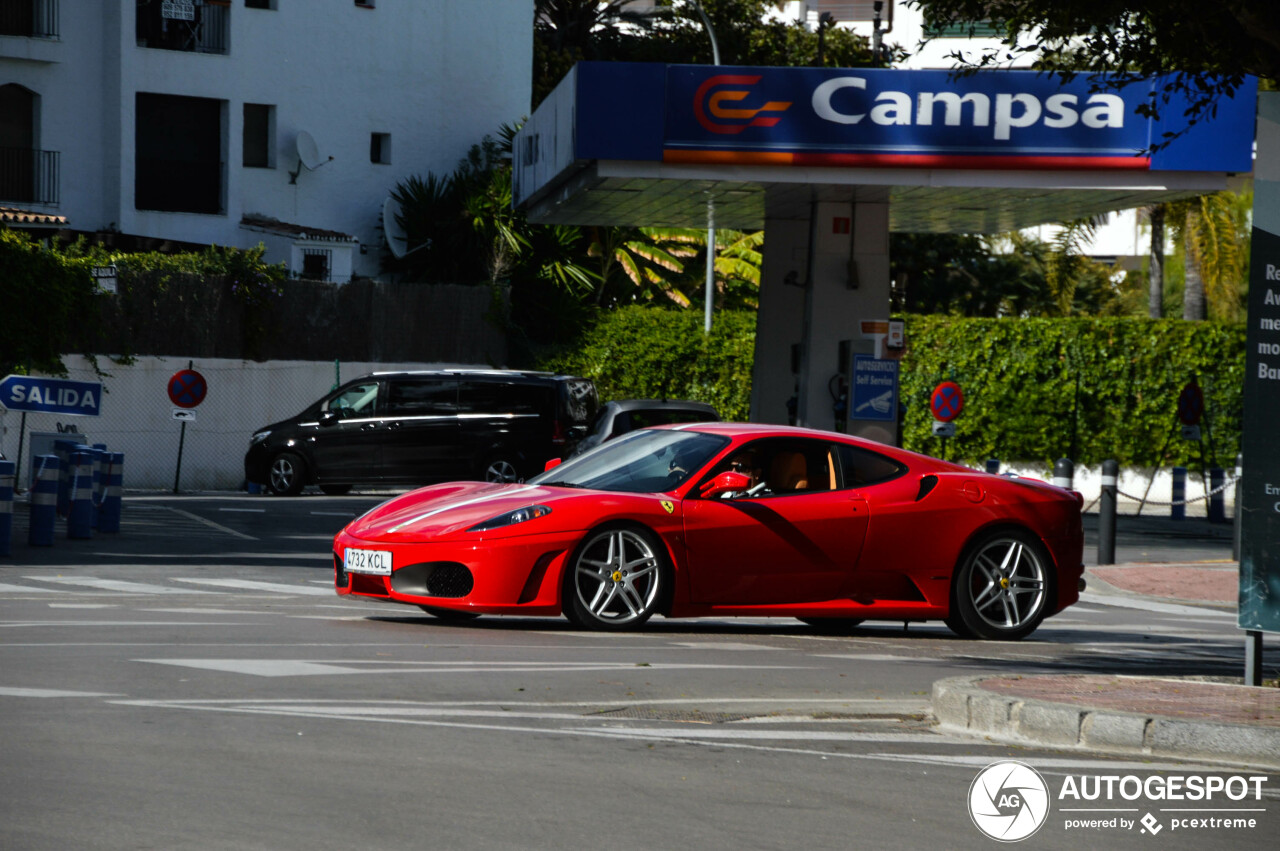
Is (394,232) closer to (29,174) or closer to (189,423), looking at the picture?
(29,174)

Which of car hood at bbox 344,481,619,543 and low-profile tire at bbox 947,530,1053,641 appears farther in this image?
low-profile tire at bbox 947,530,1053,641

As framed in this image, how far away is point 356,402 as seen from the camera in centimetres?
2666

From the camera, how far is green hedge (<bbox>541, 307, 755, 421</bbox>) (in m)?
33.6

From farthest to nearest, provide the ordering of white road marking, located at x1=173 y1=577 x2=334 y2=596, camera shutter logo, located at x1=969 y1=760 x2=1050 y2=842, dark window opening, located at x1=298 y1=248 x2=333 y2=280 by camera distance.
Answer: dark window opening, located at x1=298 y1=248 x2=333 y2=280 < white road marking, located at x1=173 y1=577 x2=334 y2=596 < camera shutter logo, located at x1=969 y1=760 x2=1050 y2=842

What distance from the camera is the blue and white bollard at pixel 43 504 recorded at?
16188 mm

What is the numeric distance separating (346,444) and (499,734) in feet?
65.6

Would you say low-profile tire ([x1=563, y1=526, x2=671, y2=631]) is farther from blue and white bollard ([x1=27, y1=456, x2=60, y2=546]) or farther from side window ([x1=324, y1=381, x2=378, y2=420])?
side window ([x1=324, y1=381, x2=378, y2=420])

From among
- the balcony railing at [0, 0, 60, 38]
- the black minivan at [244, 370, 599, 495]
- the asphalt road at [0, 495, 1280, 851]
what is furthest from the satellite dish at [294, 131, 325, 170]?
the asphalt road at [0, 495, 1280, 851]

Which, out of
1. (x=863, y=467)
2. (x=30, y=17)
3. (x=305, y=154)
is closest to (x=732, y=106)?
(x=863, y=467)

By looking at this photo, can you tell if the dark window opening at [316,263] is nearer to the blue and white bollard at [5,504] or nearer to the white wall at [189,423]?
the white wall at [189,423]

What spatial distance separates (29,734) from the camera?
634 centimetres

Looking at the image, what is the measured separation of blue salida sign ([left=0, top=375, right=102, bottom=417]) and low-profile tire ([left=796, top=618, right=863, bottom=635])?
9356 millimetres

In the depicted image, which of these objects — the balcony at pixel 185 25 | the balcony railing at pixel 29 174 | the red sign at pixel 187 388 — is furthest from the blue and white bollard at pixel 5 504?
the balcony at pixel 185 25

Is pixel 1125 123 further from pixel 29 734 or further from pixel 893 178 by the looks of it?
pixel 29 734
